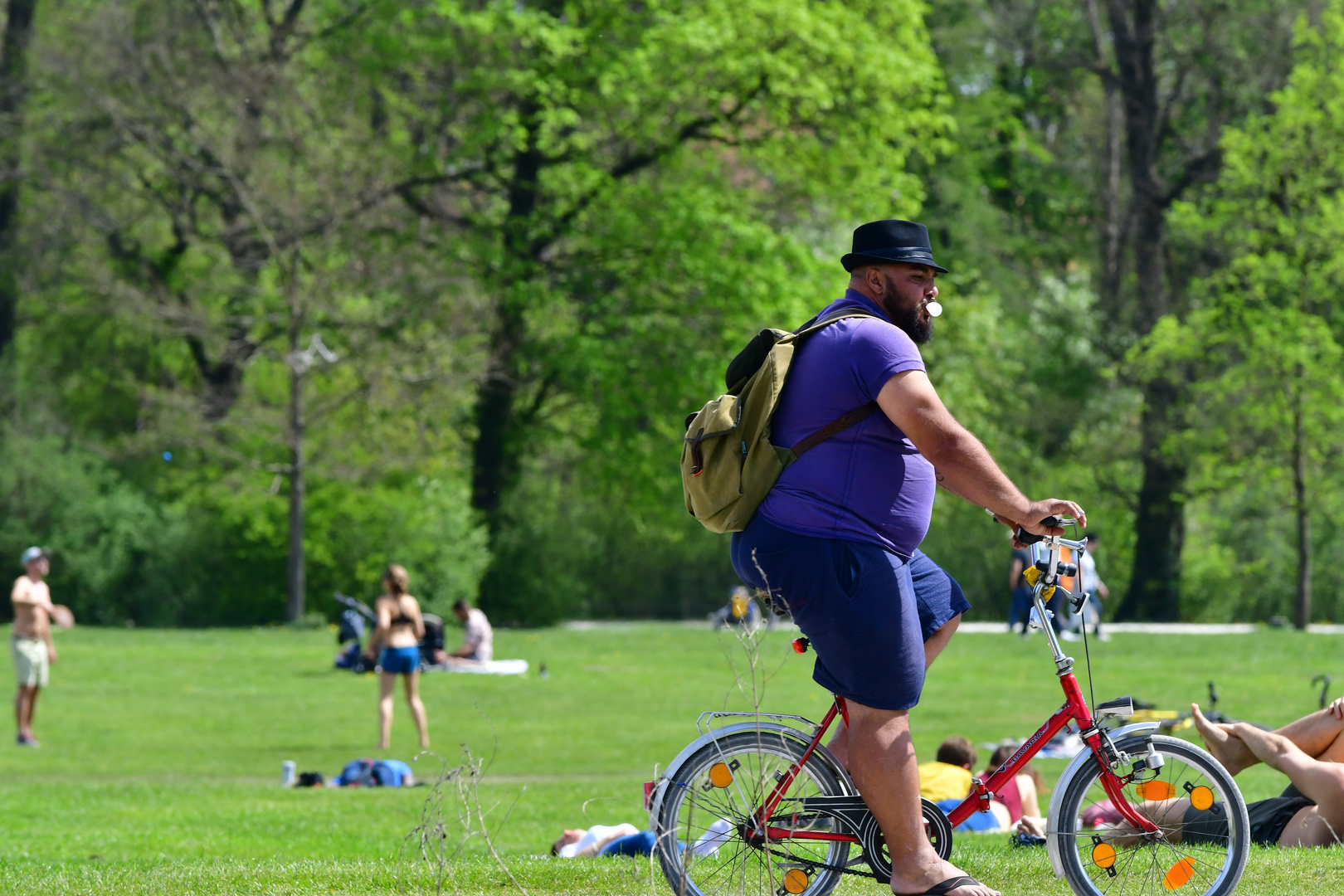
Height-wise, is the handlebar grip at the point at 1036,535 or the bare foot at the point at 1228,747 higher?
the handlebar grip at the point at 1036,535

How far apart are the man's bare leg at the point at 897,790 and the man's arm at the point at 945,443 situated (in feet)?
2.25

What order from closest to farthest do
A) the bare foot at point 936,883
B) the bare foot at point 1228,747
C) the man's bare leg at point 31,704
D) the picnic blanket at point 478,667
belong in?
the bare foot at point 936,883 < the bare foot at point 1228,747 < the man's bare leg at point 31,704 < the picnic blanket at point 478,667

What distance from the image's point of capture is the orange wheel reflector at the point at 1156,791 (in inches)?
198

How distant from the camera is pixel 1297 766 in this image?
267 inches

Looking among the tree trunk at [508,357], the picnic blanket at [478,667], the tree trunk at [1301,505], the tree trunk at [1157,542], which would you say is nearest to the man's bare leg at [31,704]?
the picnic blanket at [478,667]

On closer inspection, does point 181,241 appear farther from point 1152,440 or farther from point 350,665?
point 1152,440

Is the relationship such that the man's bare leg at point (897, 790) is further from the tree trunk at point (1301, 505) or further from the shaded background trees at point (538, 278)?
the tree trunk at point (1301, 505)

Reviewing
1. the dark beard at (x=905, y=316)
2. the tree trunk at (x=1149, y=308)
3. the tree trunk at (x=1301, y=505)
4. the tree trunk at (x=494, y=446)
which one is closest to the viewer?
the dark beard at (x=905, y=316)

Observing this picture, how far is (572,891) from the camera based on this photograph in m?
5.67

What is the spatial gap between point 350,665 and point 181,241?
577 inches

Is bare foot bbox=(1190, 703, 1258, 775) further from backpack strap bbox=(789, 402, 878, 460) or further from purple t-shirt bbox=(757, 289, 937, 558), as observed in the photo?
backpack strap bbox=(789, 402, 878, 460)

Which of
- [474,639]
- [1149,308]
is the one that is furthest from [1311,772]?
[1149,308]

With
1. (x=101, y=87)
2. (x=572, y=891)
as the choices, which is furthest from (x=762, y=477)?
(x=101, y=87)

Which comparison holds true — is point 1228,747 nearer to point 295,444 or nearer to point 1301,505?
point 295,444
